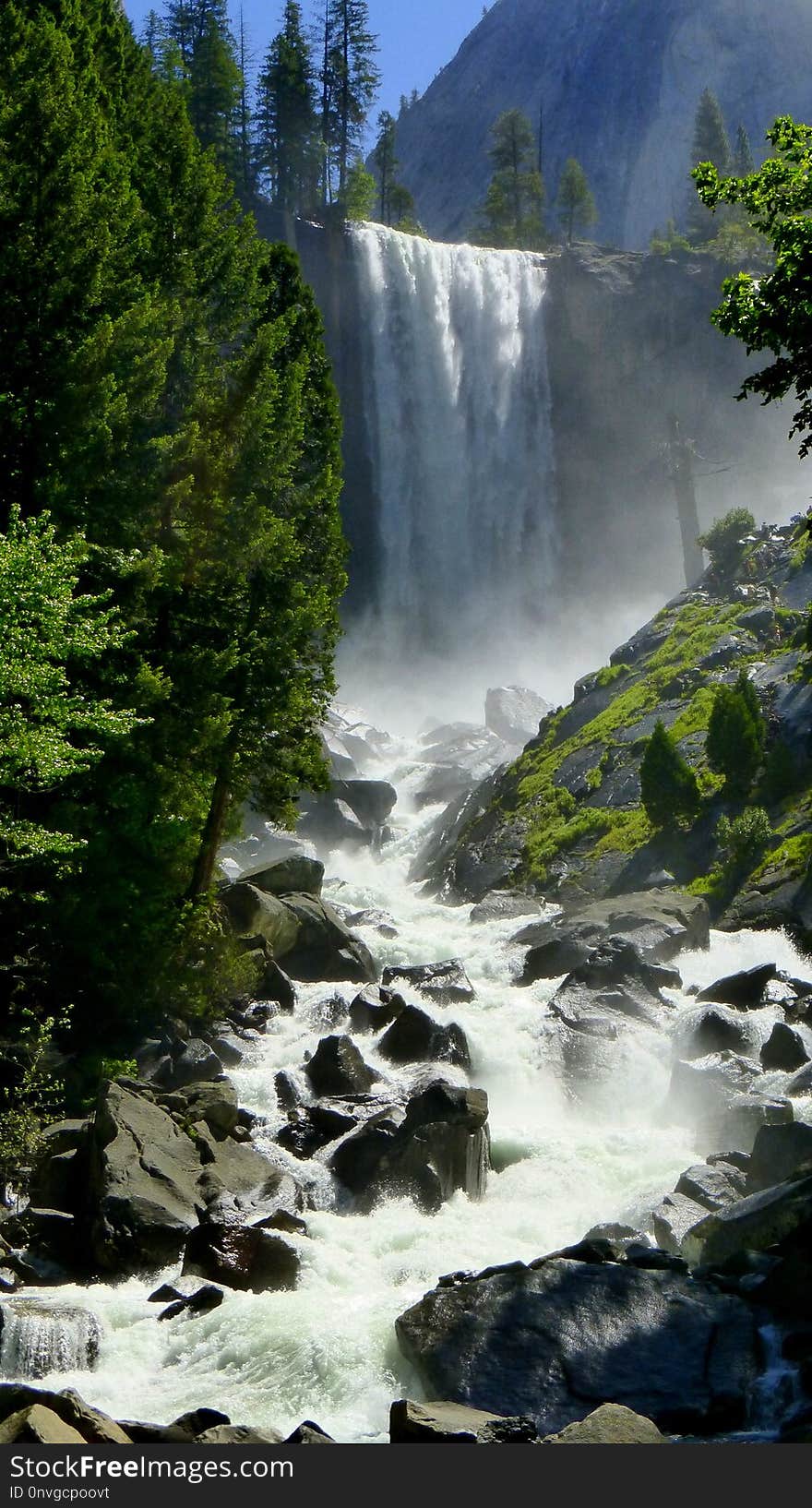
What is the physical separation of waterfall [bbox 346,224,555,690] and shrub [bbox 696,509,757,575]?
20776mm

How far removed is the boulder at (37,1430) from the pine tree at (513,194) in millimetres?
91259

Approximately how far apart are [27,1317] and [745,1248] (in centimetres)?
793

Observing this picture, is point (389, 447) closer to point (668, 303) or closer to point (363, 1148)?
point (668, 303)

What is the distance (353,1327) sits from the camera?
1395cm

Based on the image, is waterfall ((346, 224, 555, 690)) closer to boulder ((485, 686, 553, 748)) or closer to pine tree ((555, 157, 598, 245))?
boulder ((485, 686, 553, 748))

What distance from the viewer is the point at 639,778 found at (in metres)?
42.2

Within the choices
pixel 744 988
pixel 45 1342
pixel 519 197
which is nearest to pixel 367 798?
pixel 744 988

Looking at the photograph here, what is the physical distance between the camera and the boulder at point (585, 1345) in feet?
38.9

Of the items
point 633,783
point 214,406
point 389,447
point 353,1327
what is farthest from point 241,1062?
point 389,447

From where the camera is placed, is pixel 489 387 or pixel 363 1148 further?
pixel 489 387

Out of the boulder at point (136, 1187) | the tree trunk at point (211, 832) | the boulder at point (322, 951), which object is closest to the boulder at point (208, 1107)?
the boulder at point (136, 1187)

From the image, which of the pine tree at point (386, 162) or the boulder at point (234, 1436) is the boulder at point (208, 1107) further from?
the pine tree at point (386, 162)

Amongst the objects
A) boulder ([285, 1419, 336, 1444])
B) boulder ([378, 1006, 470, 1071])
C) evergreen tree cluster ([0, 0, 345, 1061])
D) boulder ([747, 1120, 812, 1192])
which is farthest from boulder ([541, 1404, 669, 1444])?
boulder ([378, 1006, 470, 1071])

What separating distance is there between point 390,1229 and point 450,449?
61729mm
